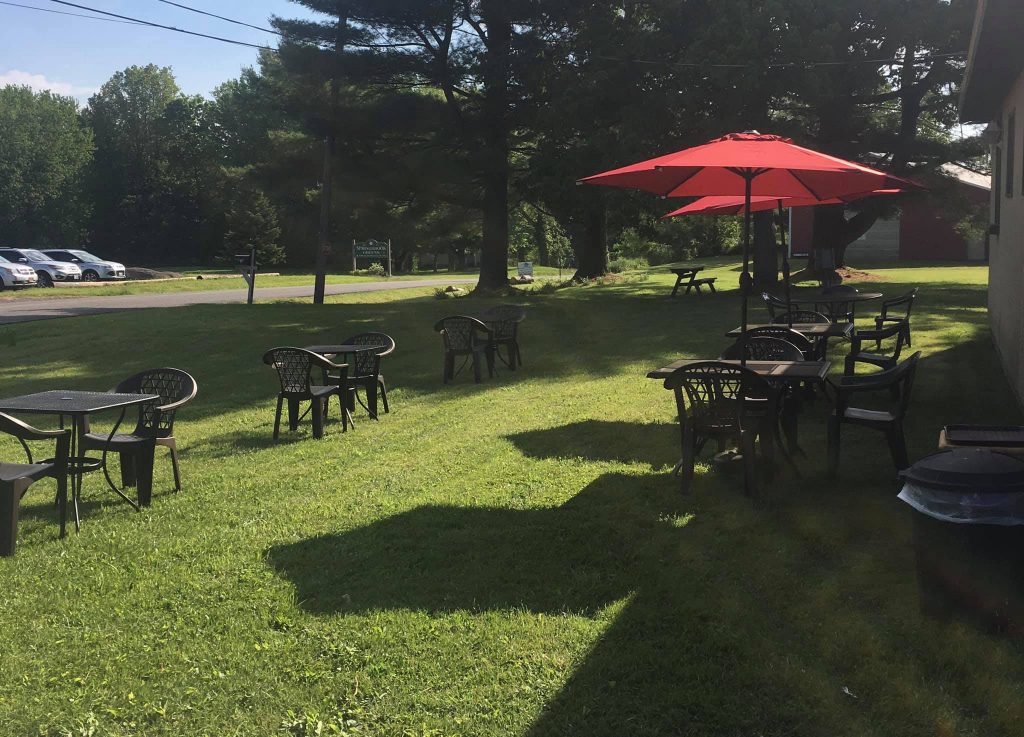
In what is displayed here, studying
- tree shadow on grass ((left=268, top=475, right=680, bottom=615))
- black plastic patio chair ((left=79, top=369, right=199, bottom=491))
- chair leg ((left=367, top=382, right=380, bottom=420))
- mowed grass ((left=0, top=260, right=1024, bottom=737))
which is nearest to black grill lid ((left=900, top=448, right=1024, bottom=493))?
mowed grass ((left=0, top=260, right=1024, bottom=737))

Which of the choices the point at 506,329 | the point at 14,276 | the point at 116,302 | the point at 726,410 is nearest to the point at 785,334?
the point at 726,410

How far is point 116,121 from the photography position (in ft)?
232

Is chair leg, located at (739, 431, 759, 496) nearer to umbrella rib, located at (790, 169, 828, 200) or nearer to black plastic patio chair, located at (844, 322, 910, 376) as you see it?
umbrella rib, located at (790, 169, 828, 200)

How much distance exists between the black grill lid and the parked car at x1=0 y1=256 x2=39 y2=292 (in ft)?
110

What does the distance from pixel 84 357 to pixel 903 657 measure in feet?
47.8

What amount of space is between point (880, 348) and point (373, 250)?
1539 centimetres

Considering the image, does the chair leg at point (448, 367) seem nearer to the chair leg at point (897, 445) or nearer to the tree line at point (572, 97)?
the chair leg at point (897, 445)

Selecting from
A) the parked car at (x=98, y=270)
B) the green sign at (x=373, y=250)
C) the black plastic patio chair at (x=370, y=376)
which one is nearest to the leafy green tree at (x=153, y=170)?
the parked car at (x=98, y=270)

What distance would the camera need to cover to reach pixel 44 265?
3619 cm

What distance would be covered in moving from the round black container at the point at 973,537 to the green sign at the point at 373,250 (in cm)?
2171

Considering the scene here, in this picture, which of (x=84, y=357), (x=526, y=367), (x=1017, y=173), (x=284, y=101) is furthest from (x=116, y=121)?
(x=1017, y=173)

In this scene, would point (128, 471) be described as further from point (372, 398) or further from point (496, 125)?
point (496, 125)

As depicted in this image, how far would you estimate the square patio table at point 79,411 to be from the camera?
5758mm

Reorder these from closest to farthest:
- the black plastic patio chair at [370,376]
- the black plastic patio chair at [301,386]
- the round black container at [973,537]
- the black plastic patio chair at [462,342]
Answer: the round black container at [973,537] → the black plastic patio chair at [301,386] → the black plastic patio chair at [370,376] → the black plastic patio chair at [462,342]
